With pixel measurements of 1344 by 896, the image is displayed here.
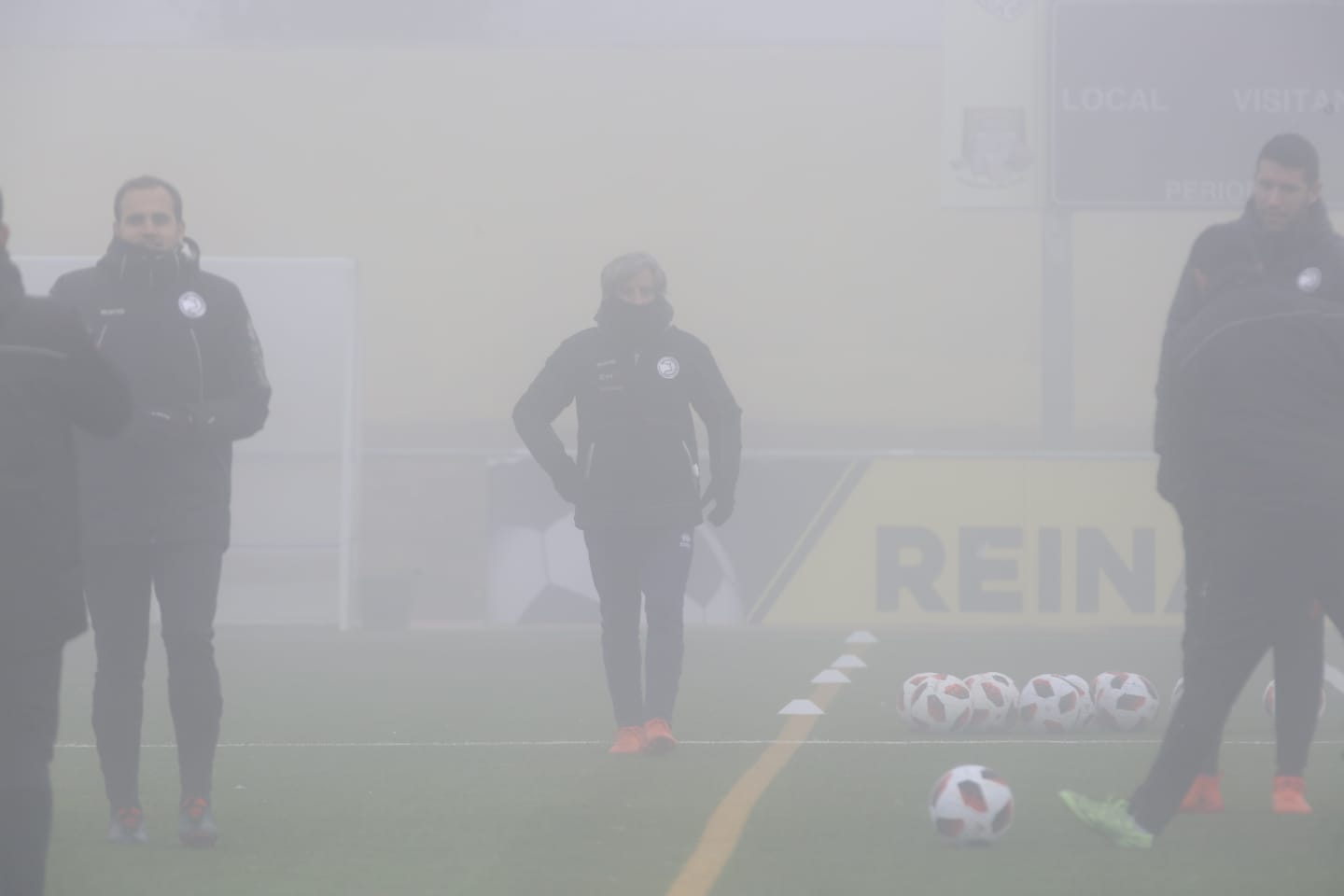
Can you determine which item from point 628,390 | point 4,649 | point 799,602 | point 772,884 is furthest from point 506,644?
point 4,649

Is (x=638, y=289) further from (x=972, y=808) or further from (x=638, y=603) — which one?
(x=972, y=808)

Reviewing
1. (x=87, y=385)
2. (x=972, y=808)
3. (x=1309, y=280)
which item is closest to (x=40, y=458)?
(x=87, y=385)

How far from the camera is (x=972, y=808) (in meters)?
5.55

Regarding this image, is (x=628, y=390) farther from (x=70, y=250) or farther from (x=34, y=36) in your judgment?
(x=34, y=36)

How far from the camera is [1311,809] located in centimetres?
616

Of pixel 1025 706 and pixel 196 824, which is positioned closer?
pixel 196 824

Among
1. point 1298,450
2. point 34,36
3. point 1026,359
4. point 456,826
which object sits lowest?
point 456,826

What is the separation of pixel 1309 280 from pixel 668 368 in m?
2.90

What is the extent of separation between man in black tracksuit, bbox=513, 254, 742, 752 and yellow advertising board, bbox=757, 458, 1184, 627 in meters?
7.43

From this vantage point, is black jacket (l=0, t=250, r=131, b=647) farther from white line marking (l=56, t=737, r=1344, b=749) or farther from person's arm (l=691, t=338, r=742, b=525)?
white line marking (l=56, t=737, r=1344, b=749)

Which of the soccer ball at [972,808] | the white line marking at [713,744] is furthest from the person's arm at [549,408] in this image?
the soccer ball at [972,808]

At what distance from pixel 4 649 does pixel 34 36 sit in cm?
4023

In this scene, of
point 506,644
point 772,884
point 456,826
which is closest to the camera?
point 772,884

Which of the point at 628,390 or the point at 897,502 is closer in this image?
the point at 628,390
